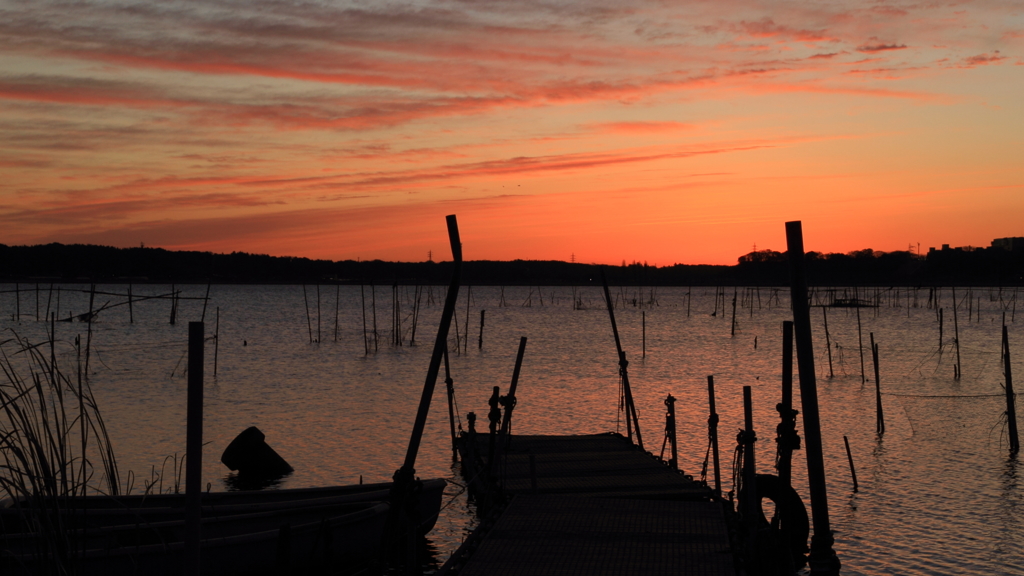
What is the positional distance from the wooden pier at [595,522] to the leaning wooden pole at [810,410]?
7.53ft

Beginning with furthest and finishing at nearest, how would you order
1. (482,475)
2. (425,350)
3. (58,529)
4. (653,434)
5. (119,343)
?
1. (119,343)
2. (425,350)
3. (653,434)
4. (482,475)
5. (58,529)

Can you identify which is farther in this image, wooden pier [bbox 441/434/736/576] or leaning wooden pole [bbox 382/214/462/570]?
wooden pier [bbox 441/434/736/576]

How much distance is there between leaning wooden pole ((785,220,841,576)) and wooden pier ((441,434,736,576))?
7.53 ft

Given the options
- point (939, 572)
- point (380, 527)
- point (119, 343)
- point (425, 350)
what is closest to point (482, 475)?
point (380, 527)

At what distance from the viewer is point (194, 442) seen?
4.31 metres

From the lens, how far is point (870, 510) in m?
14.4

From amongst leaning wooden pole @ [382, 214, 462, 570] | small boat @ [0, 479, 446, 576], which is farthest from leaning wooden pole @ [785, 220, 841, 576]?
small boat @ [0, 479, 446, 576]

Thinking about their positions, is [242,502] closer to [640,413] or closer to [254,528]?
[254,528]

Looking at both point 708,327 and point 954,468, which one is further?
point 708,327

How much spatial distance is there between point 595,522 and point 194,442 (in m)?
6.68

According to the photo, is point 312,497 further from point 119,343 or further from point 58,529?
point 119,343

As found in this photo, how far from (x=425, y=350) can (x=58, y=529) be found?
4340cm

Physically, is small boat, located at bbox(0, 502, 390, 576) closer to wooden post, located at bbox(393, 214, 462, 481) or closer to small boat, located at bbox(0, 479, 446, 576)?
small boat, located at bbox(0, 479, 446, 576)

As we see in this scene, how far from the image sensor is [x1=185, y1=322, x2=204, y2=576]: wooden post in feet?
13.8
